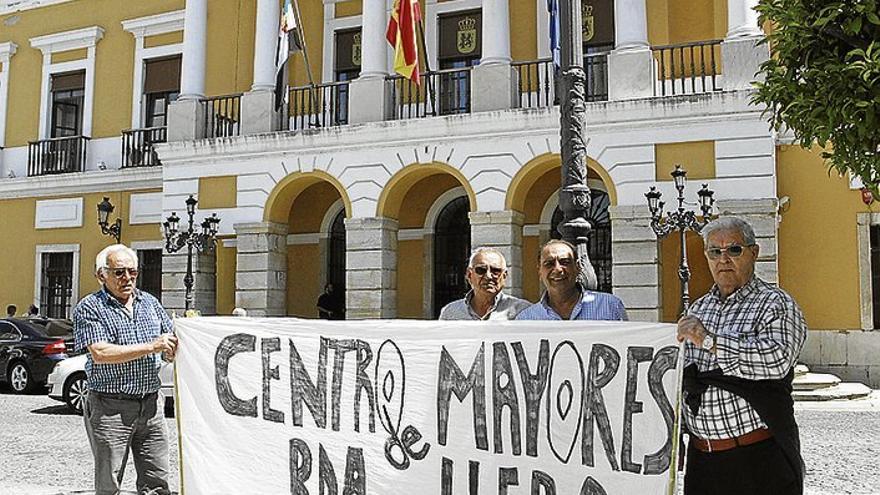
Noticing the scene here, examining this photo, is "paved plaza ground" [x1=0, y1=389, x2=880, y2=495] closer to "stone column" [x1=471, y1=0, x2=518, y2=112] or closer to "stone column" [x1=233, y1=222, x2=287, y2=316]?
"stone column" [x1=233, y1=222, x2=287, y2=316]

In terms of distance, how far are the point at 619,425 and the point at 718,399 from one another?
577 mm

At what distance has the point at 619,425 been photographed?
160 inches

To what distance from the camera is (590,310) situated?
4.68 metres

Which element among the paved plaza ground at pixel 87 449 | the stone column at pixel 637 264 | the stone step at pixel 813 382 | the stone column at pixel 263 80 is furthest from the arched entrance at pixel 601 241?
the stone column at pixel 263 80

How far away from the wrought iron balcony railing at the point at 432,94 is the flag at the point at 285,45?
214 cm

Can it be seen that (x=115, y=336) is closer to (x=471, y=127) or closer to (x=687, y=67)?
(x=471, y=127)

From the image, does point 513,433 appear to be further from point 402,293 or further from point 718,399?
point 402,293

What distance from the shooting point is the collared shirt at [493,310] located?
16.3ft

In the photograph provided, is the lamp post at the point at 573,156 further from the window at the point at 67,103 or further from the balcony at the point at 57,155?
the window at the point at 67,103

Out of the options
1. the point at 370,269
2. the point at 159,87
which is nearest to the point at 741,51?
the point at 370,269

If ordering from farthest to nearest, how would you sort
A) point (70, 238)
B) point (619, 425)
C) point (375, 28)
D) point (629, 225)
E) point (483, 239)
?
point (70, 238)
point (375, 28)
point (483, 239)
point (629, 225)
point (619, 425)

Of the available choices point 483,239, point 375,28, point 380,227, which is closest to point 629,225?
point 483,239

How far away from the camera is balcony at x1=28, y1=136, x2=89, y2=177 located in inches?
921

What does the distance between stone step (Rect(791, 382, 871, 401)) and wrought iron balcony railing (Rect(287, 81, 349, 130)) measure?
10884 millimetres
